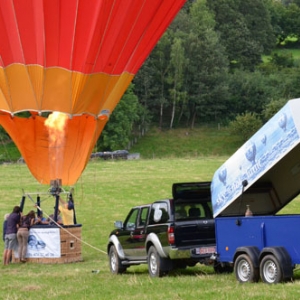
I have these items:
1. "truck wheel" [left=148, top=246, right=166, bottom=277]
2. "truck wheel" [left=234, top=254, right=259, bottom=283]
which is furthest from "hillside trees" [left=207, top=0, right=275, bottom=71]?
"truck wheel" [left=234, top=254, right=259, bottom=283]

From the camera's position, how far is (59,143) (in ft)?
71.4

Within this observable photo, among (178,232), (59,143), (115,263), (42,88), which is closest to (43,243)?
(59,143)

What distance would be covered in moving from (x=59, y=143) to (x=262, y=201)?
7.74m

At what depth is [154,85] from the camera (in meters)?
82.8

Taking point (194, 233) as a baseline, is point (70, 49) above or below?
above

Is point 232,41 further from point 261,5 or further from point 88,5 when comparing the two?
point 88,5

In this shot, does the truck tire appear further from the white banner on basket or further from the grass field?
the white banner on basket

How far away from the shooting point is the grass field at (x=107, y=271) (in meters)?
12.4

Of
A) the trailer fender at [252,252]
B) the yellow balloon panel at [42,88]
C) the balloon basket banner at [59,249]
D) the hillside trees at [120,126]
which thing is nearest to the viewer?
the trailer fender at [252,252]

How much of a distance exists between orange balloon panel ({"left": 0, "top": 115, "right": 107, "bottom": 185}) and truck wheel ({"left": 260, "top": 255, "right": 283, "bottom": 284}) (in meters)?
9.37

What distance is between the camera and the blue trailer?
41.0ft

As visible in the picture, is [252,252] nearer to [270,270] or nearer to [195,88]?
[270,270]

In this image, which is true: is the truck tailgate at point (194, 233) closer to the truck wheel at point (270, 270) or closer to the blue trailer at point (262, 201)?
the blue trailer at point (262, 201)

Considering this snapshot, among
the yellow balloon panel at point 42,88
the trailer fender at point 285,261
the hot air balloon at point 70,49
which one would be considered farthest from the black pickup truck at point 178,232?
the hot air balloon at point 70,49
